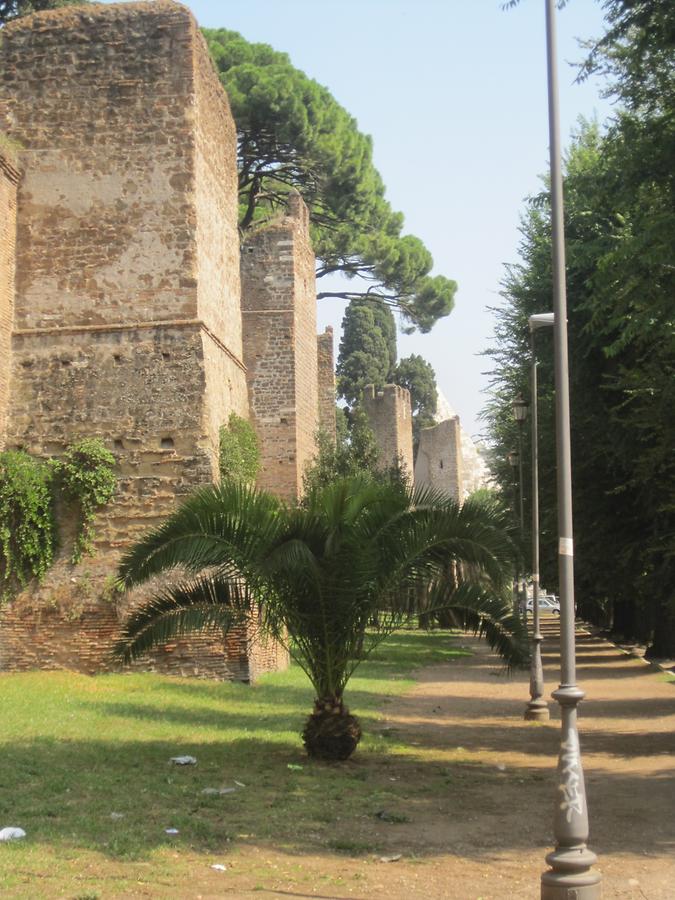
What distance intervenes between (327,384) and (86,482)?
20.6m

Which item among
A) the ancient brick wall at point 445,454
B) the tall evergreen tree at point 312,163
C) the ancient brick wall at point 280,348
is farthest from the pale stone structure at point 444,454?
the ancient brick wall at point 280,348

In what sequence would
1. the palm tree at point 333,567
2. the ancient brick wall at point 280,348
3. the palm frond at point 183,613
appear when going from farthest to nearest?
the ancient brick wall at point 280,348 → the palm frond at point 183,613 → the palm tree at point 333,567

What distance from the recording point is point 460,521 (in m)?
13.2

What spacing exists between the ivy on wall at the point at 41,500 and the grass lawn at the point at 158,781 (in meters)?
1.57

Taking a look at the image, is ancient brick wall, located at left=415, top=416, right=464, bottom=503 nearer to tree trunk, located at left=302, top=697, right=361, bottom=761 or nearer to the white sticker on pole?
tree trunk, located at left=302, top=697, right=361, bottom=761

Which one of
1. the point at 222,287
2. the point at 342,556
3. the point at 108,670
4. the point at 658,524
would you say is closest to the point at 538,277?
the point at 658,524

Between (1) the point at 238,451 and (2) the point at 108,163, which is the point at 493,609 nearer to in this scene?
(1) the point at 238,451

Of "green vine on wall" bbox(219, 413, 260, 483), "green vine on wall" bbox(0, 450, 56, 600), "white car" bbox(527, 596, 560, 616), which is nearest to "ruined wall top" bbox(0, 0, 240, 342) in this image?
"green vine on wall" bbox(219, 413, 260, 483)

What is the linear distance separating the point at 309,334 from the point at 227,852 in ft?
76.1

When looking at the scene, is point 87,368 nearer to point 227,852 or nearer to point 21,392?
point 21,392

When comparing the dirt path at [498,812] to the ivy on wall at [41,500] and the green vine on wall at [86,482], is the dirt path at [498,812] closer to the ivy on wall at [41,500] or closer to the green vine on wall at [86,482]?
the green vine on wall at [86,482]

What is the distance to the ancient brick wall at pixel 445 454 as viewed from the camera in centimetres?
6494

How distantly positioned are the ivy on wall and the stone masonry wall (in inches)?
8.6

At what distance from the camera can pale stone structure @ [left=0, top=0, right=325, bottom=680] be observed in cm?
1800
